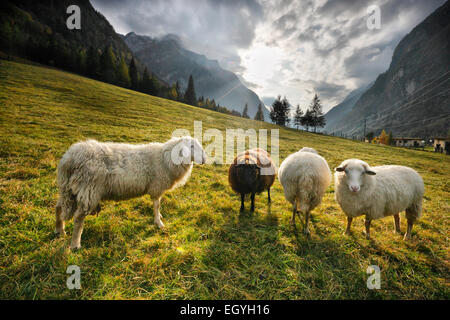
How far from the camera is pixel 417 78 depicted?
178875mm

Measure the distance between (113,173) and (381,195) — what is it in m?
6.32

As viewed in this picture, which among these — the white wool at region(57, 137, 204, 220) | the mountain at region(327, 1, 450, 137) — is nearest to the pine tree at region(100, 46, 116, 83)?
the white wool at region(57, 137, 204, 220)

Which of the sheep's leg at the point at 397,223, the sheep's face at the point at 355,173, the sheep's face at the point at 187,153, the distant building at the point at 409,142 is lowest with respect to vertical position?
the sheep's leg at the point at 397,223

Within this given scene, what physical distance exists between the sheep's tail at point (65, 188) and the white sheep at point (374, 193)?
5.93m

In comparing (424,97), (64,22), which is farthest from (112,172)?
(424,97)

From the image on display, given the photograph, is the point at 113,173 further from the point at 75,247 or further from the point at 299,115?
the point at 299,115

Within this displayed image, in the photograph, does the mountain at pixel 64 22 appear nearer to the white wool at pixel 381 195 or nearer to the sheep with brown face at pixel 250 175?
the sheep with brown face at pixel 250 175

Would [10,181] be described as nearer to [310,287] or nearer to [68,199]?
[68,199]

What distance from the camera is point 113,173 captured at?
342 centimetres

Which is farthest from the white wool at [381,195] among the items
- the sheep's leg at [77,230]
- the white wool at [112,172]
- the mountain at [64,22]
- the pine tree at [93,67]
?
the mountain at [64,22]

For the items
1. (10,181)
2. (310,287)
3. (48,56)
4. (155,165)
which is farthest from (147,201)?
(48,56)

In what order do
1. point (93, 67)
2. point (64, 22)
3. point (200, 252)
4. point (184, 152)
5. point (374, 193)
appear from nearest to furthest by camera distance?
point (200, 252), point (374, 193), point (184, 152), point (93, 67), point (64, 22)

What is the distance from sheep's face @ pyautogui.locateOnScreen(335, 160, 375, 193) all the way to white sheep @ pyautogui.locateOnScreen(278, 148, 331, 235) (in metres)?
0.48

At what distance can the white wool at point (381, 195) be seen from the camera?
4.05 m
